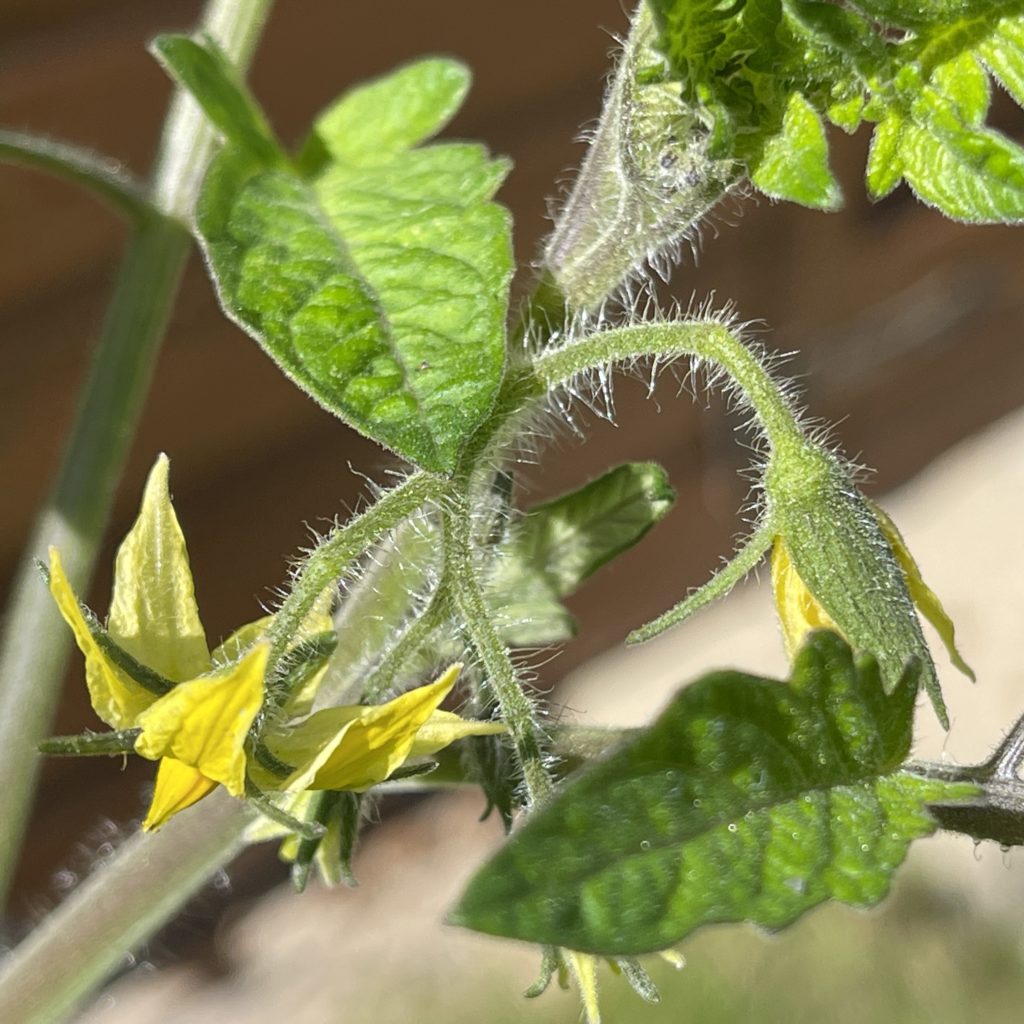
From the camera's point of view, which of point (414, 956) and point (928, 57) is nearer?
point (928, 57)

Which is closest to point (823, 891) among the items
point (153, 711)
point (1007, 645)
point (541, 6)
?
point (153, 711)

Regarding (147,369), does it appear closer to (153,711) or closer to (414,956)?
(153,711)

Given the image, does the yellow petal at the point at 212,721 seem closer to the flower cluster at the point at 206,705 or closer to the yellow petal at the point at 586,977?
the flower cluster at the point at 206,705

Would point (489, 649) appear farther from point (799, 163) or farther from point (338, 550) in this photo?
point (799, 163)

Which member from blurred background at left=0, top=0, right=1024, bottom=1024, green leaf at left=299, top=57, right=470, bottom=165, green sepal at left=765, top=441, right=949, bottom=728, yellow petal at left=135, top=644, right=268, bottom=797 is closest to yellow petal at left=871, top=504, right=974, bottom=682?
green sepal at left=765, top=441, right=949, bottom=728

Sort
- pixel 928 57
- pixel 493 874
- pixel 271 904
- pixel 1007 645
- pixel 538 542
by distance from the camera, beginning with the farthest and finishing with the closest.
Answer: pixel 1007 645 < pixel 271 904 < pixel 538 542 < pixel 928 57 < pixel 493 874

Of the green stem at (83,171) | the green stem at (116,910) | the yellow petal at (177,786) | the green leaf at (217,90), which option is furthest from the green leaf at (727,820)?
the green stem at (83,171)
